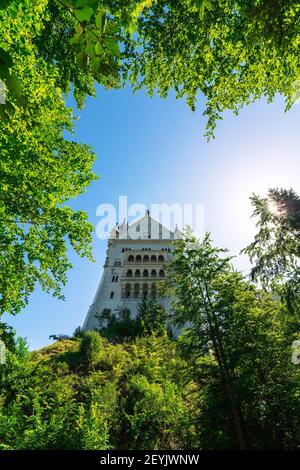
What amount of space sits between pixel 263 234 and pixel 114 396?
10085 mm

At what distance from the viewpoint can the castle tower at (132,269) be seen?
44.8 meters

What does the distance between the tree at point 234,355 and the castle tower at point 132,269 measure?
1145 inches

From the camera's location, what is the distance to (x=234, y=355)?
10383 mm

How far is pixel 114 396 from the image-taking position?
13.2 metres

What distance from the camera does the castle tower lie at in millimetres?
44781

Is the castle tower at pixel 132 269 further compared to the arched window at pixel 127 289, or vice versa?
the arched window at pixel 127 289

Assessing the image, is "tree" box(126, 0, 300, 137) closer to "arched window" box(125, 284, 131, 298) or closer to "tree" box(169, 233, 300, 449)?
"tree" box(169, 233, 300, 449)

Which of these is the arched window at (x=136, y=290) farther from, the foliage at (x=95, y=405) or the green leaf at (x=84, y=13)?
the green leaf at (x=84, y=13)

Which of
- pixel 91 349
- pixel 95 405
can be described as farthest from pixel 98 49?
pixel 91 349

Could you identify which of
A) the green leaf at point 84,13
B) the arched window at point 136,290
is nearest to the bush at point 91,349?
the green leaf at point 84,13

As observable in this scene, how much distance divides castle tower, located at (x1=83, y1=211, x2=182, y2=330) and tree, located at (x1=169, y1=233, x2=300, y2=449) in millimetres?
29071
